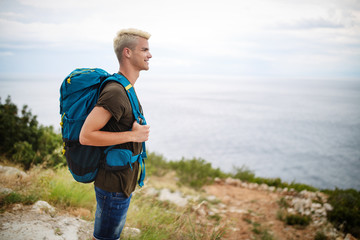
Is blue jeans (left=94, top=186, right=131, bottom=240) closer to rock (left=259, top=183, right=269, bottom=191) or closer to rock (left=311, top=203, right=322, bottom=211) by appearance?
rock (left=311, top=203, right=322, bottom=211)

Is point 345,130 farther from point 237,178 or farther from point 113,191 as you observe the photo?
point 113,191

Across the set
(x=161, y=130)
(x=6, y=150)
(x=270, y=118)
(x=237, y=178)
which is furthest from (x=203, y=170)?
(x=270, y=118)

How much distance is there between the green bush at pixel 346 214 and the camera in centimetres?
567

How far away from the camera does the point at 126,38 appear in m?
2.00

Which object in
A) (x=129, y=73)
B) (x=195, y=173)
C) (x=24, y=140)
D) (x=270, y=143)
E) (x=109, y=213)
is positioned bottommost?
(x=270, y=143)

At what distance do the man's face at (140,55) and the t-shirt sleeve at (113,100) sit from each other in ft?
1.29

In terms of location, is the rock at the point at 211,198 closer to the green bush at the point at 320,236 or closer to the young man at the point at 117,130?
the green bush at the point at 320,236

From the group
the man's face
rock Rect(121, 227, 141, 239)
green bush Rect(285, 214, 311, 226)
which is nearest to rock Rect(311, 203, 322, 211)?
green bush Rect(285, 214, 311, 226)

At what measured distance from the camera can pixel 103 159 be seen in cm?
187

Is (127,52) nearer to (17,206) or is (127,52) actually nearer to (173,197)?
(17,206)

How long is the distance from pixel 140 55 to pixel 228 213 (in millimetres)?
5847

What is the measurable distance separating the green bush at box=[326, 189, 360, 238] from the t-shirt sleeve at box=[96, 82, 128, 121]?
651cm

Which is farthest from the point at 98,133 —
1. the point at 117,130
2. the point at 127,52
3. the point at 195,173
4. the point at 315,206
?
the point at 195,173

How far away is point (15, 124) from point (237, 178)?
8470 millimetres
